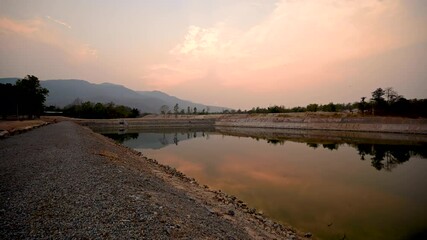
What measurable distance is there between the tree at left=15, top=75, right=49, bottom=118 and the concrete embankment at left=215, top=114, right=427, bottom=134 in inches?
2490

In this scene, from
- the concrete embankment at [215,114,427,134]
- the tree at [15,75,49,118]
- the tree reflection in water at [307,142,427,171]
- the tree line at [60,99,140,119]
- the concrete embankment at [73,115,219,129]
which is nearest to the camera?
the tree reflection in water at [307,142,427,171]

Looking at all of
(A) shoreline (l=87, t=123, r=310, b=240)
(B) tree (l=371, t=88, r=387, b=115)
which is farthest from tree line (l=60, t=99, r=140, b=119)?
(A) shoreline (l=87, t=123, r=310, b=240)

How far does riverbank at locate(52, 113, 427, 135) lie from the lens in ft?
202

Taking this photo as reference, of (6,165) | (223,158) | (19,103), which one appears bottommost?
(223,158)

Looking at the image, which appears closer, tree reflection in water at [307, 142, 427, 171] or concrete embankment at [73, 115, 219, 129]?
tree reflection in water at [307, 142, 427, 171]

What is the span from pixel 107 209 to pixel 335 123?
246 ft

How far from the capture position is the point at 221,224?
10.0m

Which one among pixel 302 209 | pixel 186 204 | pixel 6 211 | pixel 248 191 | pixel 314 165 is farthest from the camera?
pixel 314 165

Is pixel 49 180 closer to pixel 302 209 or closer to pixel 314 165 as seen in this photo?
pixel 302 209

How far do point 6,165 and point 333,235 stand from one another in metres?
17.3

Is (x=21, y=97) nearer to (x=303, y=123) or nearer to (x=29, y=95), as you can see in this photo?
(x=29, y=95)

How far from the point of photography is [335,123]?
75.0m

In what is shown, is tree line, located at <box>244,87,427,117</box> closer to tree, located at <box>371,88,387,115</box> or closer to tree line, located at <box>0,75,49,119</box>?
tree, located at <box>371,88,387,115</box>

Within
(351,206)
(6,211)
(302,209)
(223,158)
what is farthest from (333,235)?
(223,158)
